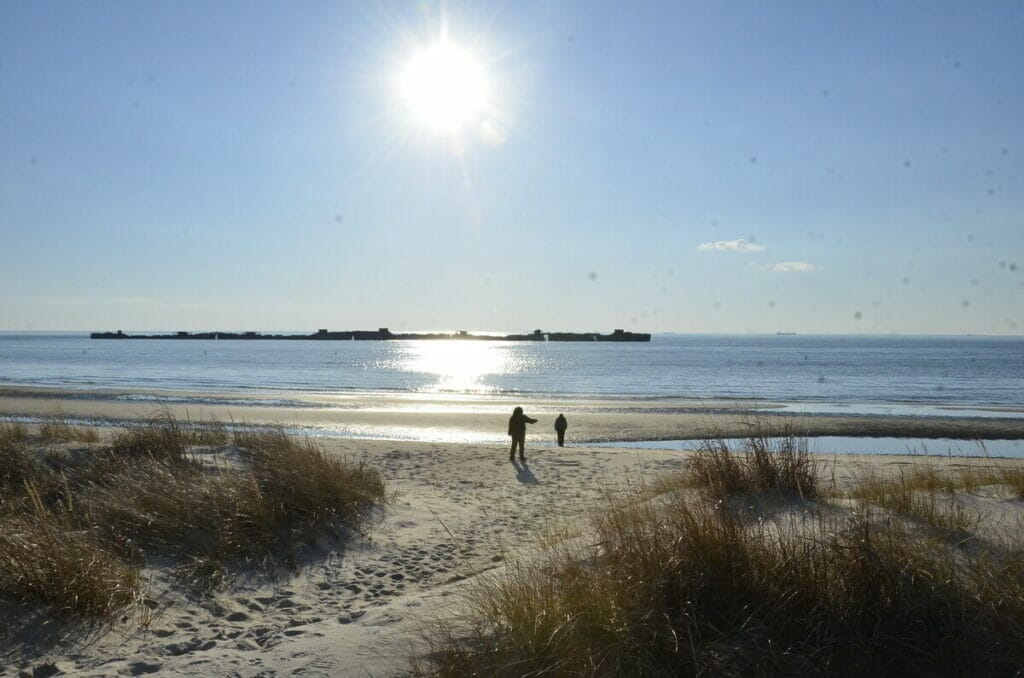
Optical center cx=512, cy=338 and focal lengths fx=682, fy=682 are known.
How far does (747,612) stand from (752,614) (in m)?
0.14

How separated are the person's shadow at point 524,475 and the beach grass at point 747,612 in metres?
7.95

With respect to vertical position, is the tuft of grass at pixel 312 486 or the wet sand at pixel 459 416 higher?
the tuft of grass at pixel 312 486

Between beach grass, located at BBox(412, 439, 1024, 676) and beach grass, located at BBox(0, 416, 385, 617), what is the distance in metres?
3.00

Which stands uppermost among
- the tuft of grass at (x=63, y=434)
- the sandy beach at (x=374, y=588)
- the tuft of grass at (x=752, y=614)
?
the tuft of grass at (x=752, y=614)

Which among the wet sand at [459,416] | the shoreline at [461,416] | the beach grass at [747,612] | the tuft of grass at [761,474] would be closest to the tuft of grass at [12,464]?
the beach grass at [747,612]

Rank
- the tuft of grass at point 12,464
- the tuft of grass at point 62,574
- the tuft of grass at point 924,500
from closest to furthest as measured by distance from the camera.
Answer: the tuft of grass at point 62,574 < the tuft of grass at point 924,500 < the tuft of grass at point 12,464

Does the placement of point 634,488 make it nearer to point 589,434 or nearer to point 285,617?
point 285,617

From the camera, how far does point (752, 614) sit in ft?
14.3

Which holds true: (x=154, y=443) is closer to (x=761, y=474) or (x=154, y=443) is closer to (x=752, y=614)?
(x=761, y=474)

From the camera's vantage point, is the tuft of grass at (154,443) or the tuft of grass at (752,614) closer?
the tuft of grass at (752,614)

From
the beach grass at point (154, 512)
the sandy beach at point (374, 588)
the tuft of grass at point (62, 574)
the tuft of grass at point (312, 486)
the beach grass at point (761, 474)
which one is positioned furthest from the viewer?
the tuft of grass at point (312, 486)

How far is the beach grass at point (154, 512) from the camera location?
5.55 metres

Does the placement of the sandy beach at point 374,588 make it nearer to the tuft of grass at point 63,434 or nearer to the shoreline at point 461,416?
the tuft of grass at point 63,434

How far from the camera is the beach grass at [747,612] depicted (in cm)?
413
